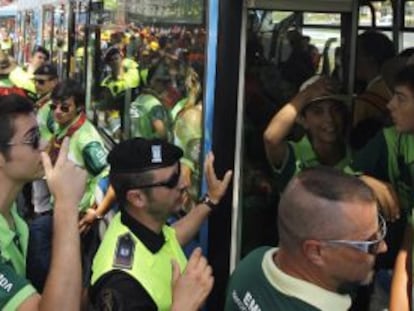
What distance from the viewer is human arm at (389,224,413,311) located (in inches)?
95.7

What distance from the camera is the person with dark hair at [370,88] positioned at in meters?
3.64

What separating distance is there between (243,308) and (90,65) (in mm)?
4589

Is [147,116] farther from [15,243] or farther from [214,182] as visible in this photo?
[15,243]

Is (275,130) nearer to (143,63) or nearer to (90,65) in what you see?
(143,63)

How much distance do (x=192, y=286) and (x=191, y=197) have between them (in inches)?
64.8

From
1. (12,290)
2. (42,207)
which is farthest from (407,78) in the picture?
(42,207)

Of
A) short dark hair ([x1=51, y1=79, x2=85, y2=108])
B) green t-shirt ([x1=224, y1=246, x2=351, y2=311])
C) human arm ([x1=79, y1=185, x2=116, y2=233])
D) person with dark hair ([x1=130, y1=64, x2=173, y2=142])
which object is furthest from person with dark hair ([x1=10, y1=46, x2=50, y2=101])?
green t-shirt ([x1=224, y1=246, x2=351, y2=311])

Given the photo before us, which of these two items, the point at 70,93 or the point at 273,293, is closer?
the point at 273,293

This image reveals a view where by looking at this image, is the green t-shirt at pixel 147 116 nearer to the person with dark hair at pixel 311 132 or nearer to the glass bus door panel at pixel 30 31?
the person with dark hair at pixel 311 132

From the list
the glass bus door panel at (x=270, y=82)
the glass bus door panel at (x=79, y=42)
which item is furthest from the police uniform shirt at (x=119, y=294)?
the glass bus door panel at (x=79, y=42)

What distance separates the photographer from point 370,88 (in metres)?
3.72

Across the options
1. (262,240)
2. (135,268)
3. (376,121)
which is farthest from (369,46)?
(135,268)

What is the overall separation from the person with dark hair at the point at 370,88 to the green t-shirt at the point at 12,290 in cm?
195

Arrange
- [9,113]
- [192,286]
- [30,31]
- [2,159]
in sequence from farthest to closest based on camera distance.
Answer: [30,31]
[9,113]
[2,159]
[192,286]
